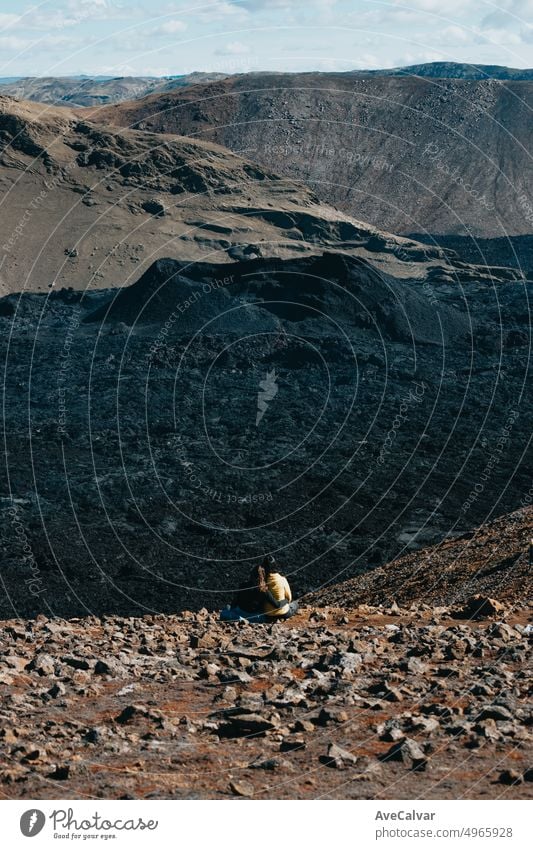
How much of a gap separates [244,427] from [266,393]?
4064 millimetres

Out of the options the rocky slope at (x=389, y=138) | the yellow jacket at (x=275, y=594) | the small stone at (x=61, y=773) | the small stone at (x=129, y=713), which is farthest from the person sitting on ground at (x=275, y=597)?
the rocky slope at (x=389, y=138)

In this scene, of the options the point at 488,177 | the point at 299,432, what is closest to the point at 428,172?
the point at 488,177

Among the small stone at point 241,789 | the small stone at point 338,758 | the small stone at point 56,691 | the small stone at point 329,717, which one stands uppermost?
the small stone at point 241,789

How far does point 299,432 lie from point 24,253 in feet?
109

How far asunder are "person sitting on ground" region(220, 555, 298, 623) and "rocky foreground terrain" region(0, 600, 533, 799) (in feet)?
6.54

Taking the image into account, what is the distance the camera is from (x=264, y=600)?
1733cm

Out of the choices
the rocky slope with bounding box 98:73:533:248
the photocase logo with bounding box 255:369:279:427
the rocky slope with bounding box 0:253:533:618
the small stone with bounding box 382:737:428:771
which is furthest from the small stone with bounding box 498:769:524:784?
the rocky slope with bounding box 98:73:533:248

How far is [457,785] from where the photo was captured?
28.8 ft

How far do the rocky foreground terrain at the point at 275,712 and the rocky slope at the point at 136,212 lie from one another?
49.2 metres

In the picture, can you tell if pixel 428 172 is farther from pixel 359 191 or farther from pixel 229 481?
pixel 229 481

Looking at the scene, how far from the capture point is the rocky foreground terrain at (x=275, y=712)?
8984mm

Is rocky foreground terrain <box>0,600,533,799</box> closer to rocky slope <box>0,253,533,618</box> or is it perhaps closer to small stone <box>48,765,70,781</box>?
small stone <box>48,765,70,781</box>
